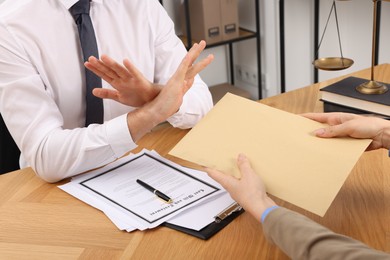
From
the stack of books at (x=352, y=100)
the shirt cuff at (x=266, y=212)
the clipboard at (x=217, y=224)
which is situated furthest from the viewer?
the stack of books at (x=352, y=100)

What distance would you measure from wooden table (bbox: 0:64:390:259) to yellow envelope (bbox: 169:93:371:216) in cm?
12

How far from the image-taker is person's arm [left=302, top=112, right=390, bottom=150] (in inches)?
41.1

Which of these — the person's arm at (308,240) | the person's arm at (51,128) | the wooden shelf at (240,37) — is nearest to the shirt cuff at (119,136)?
the person's arm at (51,128)

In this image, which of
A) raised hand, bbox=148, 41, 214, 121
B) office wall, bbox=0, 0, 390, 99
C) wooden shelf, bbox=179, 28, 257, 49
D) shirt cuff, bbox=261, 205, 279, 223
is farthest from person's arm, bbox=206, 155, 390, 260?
wooden shelf, bbox=179, 28, 257, 49

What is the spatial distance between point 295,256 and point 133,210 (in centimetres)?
39

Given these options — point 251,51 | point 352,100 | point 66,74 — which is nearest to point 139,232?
point 66,74

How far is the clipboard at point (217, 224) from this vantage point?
101 cm

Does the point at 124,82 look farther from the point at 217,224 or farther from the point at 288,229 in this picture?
the point at 288,229

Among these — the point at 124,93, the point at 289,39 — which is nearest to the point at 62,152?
the point at 124,93

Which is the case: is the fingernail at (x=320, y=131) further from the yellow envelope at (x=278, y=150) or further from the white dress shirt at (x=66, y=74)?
the white dress shirt at (x=66, y=74)

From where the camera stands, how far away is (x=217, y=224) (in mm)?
1036

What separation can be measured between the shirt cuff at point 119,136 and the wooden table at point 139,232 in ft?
0.54

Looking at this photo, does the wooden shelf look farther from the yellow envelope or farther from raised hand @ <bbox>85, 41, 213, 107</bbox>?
the yellow envelope

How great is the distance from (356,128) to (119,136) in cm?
54
